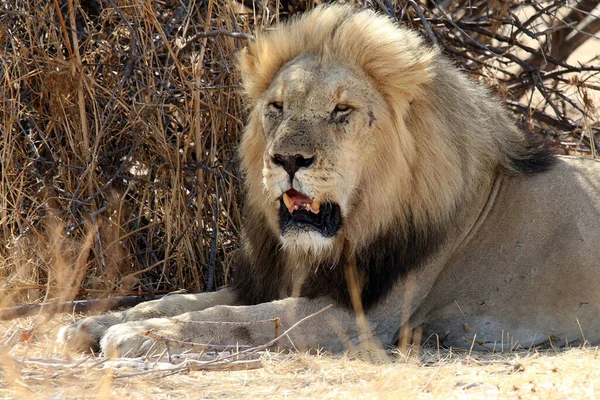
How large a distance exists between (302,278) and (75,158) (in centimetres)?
184

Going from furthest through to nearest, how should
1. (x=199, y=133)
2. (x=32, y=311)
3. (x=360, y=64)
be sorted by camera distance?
(x=199, y=133), (x=32, y=311), (x=360, y=64)

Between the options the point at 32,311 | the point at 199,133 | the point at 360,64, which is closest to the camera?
the point at 360,64

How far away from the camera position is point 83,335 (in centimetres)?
385

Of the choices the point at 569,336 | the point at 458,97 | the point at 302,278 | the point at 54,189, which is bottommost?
the point at 569,336

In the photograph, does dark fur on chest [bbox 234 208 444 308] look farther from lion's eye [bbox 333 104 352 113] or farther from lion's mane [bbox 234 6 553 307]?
lion's eye [bbox 333 104 352 113]

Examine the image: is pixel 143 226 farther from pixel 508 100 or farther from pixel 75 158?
pixel 508 100

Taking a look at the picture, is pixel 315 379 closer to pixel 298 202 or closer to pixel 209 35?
pixel 298 202

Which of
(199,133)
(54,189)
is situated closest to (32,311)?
(54,189)

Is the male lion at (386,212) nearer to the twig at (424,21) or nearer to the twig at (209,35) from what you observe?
the twig at (209,35)

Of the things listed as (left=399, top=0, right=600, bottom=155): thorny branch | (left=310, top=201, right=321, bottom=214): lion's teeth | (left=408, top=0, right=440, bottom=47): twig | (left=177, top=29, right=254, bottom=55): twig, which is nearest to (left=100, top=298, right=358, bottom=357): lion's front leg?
(left=310, top=201, right=321, bottom=214): lion's teeth

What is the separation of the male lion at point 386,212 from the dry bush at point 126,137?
905mm

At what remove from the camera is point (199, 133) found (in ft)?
17.1

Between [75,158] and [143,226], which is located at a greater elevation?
[75,158]

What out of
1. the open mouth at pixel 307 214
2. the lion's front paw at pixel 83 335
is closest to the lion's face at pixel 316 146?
the open mouth at pixel 307 214
